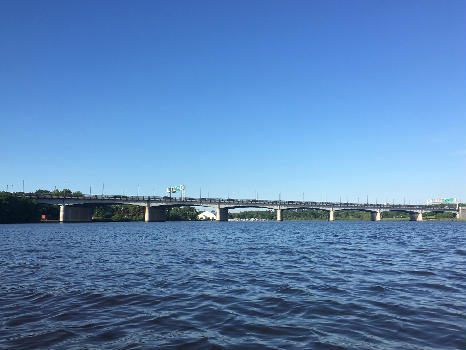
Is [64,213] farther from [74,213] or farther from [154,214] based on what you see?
[154,214]

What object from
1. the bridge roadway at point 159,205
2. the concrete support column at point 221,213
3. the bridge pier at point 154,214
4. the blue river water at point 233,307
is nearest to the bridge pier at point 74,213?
the bridge roadway at point 159,205

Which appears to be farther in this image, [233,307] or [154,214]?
[154,214]

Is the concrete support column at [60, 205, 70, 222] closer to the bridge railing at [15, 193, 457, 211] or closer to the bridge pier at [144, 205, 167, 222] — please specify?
the bridge railing at [15, 193, 457, 211]

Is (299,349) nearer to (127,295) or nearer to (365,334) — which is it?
(365,334)

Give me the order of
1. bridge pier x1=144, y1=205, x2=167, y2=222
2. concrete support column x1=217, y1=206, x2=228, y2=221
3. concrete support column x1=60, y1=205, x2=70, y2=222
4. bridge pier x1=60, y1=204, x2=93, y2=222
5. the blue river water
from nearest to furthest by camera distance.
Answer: the blue river water, concrete support column x1=60, y1=205, x2=70, y2=222, bridge pier x1=60, y1=204, x2=93, y2=222, bridge pier x1=144, y1=205, x2=167, y2=222, concrete support column x1=217, y1=206, x2=228, y2=221

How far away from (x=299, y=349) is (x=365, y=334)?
2.12 m

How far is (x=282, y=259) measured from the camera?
959 inches

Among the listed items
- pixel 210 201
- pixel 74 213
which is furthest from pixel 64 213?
pixel 210 201

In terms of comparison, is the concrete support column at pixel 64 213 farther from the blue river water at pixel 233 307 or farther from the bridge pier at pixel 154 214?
the blue river water at pixel 233 307

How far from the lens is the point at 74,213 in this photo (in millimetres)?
131125

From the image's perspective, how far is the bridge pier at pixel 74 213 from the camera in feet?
412

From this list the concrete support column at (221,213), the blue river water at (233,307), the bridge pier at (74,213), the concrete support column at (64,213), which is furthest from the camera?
the concrete support column at (221,213)

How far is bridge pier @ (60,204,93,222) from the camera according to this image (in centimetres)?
12562

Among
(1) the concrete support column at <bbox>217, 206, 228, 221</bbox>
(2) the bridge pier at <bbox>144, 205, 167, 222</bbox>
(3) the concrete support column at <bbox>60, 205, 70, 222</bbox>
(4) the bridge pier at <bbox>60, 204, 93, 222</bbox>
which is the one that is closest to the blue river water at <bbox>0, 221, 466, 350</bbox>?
(3) the concrete support column at <bbox>60, 205, 70, 222</bbox>
